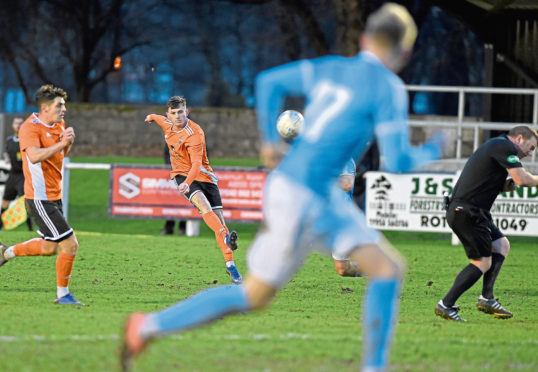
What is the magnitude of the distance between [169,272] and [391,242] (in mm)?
7508

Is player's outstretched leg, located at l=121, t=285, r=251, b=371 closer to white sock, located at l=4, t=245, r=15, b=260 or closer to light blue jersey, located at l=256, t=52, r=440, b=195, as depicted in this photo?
light blue jersey, located at l=256, t=52, r=440, b=195

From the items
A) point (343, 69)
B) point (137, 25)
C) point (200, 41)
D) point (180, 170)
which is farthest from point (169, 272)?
point (200, 41)

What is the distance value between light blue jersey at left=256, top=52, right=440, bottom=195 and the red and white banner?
42.5ft

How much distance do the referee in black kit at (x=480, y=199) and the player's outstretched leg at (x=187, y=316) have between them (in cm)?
392

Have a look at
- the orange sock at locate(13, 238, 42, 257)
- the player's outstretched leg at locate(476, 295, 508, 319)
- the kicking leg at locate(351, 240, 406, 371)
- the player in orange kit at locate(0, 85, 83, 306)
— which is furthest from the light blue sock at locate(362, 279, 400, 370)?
the orange sock at locate(13, 238, 42, 257)

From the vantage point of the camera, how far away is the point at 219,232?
37.0ft

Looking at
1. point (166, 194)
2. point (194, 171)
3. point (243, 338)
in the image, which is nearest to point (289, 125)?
point (194, 171)

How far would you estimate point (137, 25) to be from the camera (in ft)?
155

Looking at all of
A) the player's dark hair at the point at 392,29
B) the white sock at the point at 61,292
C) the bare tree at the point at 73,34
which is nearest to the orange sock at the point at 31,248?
the white sock at the point at 61,292

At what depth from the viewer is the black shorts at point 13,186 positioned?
18.8m

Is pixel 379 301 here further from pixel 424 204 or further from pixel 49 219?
pixel 424 204

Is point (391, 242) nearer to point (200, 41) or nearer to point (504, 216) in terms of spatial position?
point (504, 216)

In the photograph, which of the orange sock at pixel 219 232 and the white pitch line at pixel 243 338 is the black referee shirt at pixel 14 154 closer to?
the orange sock at pixel 219 232

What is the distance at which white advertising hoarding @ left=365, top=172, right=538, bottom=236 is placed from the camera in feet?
57.2
